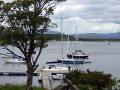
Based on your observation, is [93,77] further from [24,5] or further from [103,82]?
[24,5]

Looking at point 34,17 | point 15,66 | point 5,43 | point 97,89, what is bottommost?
point 15,66

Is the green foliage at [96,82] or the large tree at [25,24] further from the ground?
the large tree at [25,24]

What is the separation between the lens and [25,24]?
19.1m

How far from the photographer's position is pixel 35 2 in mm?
19156

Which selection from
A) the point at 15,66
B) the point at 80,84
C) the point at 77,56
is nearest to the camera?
the point at 80,84

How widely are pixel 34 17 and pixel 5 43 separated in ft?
6.28

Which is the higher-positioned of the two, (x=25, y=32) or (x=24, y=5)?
(x=24, y=5)

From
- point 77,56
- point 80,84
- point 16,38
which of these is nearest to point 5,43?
point 16,38

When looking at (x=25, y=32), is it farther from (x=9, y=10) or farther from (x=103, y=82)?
(x=103, y=82)

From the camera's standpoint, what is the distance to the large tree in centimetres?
1912

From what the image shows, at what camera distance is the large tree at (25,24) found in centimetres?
1912

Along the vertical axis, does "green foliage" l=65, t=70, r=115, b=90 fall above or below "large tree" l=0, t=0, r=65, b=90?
below

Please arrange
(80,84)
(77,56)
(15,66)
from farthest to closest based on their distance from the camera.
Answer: (77,56)
(15,66)
(80,84)

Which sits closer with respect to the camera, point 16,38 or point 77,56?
point 16,38
